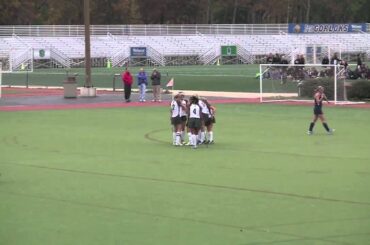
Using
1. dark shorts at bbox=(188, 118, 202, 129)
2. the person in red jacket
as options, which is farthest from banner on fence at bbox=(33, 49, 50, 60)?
dark shorts at bbox=(188, 118, 202, 129)

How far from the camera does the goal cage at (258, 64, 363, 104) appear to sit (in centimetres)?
3688

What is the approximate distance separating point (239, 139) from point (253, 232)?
38.7 feet

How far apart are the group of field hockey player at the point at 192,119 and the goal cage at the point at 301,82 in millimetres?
16278

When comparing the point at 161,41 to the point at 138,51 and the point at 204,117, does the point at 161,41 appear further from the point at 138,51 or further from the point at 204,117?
the point at 204,117

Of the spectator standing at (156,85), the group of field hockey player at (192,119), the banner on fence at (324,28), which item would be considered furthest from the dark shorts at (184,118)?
the banner on fence at (324,28)

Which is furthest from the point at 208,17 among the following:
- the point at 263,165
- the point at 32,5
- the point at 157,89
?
the point at 263,165

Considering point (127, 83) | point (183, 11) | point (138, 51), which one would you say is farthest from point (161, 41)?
point (127, 83)

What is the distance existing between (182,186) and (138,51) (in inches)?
2754

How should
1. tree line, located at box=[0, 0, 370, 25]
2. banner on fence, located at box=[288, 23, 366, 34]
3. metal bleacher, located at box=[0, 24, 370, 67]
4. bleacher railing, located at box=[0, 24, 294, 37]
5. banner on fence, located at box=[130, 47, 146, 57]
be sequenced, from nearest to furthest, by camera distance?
1. metal bleacher, located at box=[0, 24, 370, 67]
2. banner on fence, located at box=[130, 47, 146, 57]
3. bleacher railing, located at box=[0, 24, 294, 37]
4. banner on fence, located at box=[288, 23, 366, 34]
5. tree line, located at box=[0, 0, 370, 25]

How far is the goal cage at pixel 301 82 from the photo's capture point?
36.9m

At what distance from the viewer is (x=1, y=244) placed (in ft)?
31.5

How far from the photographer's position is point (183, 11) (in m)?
116

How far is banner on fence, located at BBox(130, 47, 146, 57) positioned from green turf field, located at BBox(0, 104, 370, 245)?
189 ft

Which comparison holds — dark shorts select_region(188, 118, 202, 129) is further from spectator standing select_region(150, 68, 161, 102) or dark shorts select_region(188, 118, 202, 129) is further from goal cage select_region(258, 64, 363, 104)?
goal cage select_region(258, 64, 363, 104)
